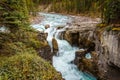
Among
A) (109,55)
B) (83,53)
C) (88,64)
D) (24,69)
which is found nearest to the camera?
(24,69)

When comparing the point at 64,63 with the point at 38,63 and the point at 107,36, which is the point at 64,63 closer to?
the point at 107,36

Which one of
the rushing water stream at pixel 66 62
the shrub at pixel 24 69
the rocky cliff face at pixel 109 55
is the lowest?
the rushing water stream at pixel 66 62

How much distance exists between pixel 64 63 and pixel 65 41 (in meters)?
5.54

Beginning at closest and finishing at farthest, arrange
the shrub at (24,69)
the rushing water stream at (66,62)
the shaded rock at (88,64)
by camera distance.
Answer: the shrub at (24,69)
the shaded rock at (88,64)
the rushing water stream at (66,62)

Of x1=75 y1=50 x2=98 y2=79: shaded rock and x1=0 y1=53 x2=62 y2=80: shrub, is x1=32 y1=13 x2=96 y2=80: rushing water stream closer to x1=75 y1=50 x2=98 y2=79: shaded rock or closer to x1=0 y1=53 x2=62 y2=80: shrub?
x1=75 y1=50 x2=98 y2=79: shaded rock

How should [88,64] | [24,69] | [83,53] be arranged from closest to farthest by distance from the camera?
[24,69] < [88,64] < [83,53]

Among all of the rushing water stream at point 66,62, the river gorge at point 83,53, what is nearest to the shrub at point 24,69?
the river gorge at point 83,53

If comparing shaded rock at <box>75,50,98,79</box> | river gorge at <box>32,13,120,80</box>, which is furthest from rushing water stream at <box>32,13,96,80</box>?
shaded rock at <box>75,50,98,79</box>

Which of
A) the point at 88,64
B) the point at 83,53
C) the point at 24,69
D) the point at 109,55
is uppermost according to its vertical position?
the point at 24,69

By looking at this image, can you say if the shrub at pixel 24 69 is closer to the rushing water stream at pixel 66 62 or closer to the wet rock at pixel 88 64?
the wet rock at pixel 88 64

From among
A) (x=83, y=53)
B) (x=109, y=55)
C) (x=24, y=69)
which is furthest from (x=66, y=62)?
(x=24, y=69)

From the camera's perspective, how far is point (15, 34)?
1333cm

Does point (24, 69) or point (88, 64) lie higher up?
point (24, 69)

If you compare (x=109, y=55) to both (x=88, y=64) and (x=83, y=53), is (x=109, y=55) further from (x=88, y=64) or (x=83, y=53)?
(x=83, y=53)
